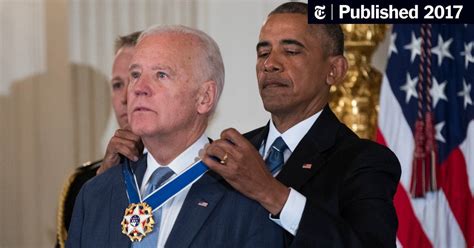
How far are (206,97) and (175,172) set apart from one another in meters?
0.22

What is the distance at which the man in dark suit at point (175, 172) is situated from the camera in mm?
2516

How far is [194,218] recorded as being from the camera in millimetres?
2523

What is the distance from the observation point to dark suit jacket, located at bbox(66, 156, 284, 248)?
2.50 metres

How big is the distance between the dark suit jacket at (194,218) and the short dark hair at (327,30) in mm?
840

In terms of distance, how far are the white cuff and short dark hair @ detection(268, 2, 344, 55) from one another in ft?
2.46

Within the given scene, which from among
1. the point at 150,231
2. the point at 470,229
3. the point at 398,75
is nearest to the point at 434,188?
the point at 470,229

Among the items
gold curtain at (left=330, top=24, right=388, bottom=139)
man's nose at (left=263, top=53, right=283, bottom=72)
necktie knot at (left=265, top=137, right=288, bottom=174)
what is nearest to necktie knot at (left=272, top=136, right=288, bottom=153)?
necktie knot at (left=265, top=137, right=288, bottom=174)

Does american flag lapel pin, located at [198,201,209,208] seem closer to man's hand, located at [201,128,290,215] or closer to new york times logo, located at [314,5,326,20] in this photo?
man's hand, located at [201,128,290,215]

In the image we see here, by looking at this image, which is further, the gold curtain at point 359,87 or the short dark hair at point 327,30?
the gold curtain at point 359,87

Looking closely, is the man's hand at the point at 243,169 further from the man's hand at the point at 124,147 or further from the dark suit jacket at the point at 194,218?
the man's hand at the point at 124,147

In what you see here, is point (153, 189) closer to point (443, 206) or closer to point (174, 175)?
point (174, 175)

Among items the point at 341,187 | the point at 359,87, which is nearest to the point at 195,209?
the point at 341,187

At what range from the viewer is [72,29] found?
536 cm

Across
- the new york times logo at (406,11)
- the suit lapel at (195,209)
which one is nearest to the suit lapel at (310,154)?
the suit lapel at (195,209)
